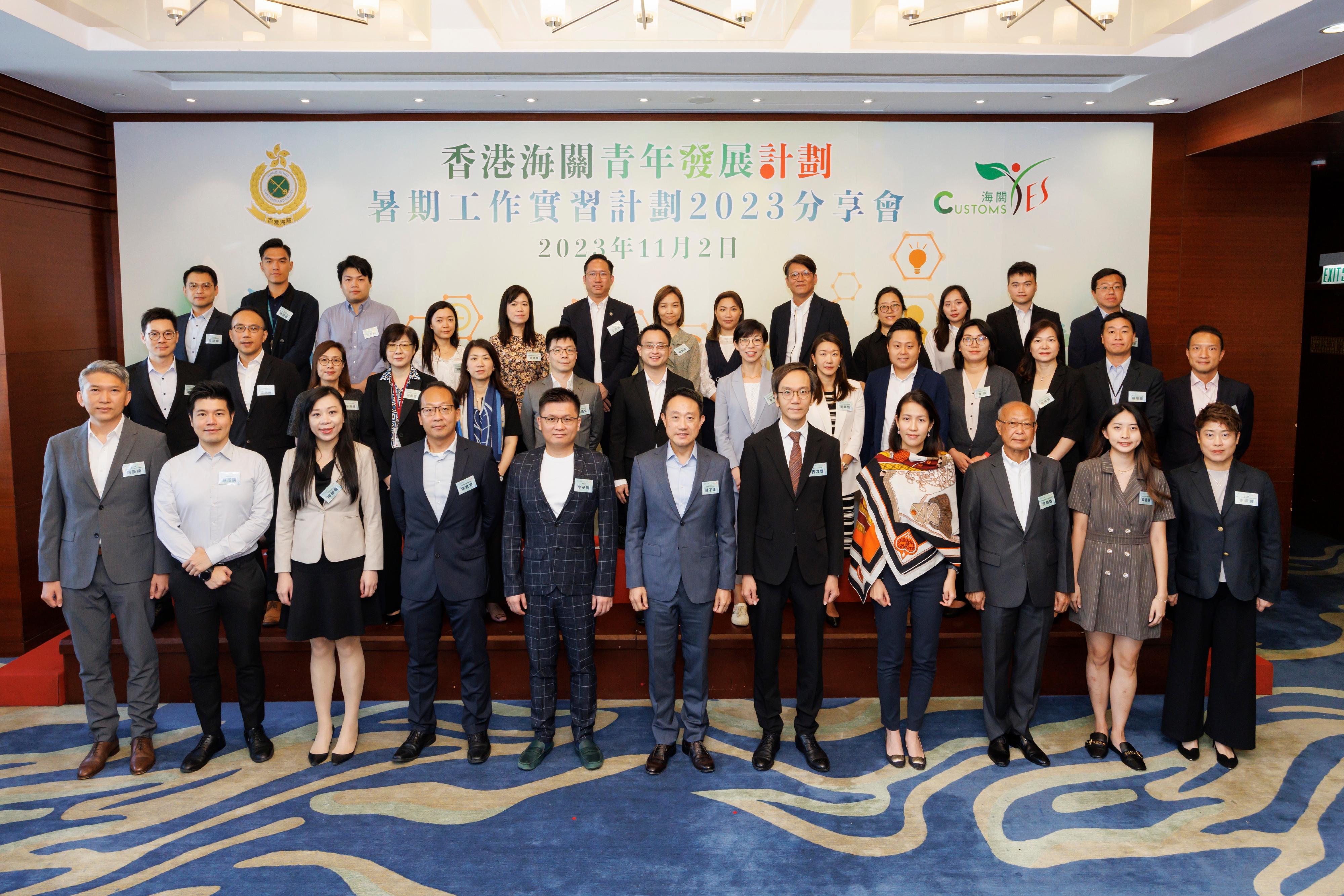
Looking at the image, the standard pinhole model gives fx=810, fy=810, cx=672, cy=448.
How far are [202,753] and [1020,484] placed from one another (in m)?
4.02

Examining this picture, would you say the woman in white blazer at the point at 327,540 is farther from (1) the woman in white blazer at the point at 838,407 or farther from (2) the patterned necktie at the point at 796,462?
(1) the woman in white blazer at the point at 838,407

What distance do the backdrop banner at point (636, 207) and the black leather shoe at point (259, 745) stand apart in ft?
11.9

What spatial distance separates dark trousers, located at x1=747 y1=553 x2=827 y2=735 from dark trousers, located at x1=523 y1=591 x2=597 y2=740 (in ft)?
2.57

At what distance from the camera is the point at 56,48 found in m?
4.69

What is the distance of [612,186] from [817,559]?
3.96m

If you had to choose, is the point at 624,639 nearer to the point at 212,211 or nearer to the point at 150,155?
the point at 212,211

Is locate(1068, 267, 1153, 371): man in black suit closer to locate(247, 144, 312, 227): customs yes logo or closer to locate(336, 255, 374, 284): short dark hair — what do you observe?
locate(336, 255, 374, 284): short dark hair

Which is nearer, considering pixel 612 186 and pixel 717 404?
pixel 717 404

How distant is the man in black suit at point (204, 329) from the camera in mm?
5512

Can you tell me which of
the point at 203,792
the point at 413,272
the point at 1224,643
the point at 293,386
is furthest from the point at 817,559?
the point at 413,272

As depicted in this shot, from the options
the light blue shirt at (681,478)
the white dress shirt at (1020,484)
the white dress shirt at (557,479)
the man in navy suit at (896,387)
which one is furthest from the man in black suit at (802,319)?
the white dress shirt at (557,479)

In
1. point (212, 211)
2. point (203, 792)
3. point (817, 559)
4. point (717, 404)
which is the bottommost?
point (203, 792)

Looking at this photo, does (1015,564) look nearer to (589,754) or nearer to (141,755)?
(589,754)

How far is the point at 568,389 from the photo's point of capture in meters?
4.61
